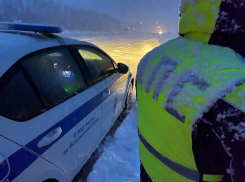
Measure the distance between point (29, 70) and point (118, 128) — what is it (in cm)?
236

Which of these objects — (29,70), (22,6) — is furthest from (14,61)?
(22,6)

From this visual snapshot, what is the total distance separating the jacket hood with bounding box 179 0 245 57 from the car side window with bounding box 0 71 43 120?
1.34m

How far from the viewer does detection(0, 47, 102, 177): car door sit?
149 cm

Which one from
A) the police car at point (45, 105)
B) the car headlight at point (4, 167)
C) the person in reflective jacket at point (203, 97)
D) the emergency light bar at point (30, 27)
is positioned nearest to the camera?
the person in reflective jacket at point (203, 97)

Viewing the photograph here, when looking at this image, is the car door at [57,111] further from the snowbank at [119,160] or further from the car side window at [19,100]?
the snowbank at [119,160]

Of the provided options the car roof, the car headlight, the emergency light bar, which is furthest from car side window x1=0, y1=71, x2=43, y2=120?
the emergency light bar

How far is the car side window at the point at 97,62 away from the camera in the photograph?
2.69m

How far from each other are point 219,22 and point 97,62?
7.99 ft

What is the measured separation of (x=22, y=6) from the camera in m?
58.2

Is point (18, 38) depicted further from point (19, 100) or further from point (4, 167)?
point (4, 167)

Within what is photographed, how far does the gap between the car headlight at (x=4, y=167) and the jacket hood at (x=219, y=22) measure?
53.2 inches

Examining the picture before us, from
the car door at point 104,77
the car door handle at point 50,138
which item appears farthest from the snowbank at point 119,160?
the car door handle at point 50,138

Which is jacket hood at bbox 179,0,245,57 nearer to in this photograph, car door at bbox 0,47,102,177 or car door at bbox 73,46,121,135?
car door at bbox 0,47,102,177

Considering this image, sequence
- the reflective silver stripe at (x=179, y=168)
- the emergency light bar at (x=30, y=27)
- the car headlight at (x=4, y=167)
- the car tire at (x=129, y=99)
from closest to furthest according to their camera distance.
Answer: the reflective silver stripe at (x=179, y=168) → the car headlight at (x=4, y=167) → the emergency light bar at (x=30, y=27) → the car tire at (x=129, y=99)
